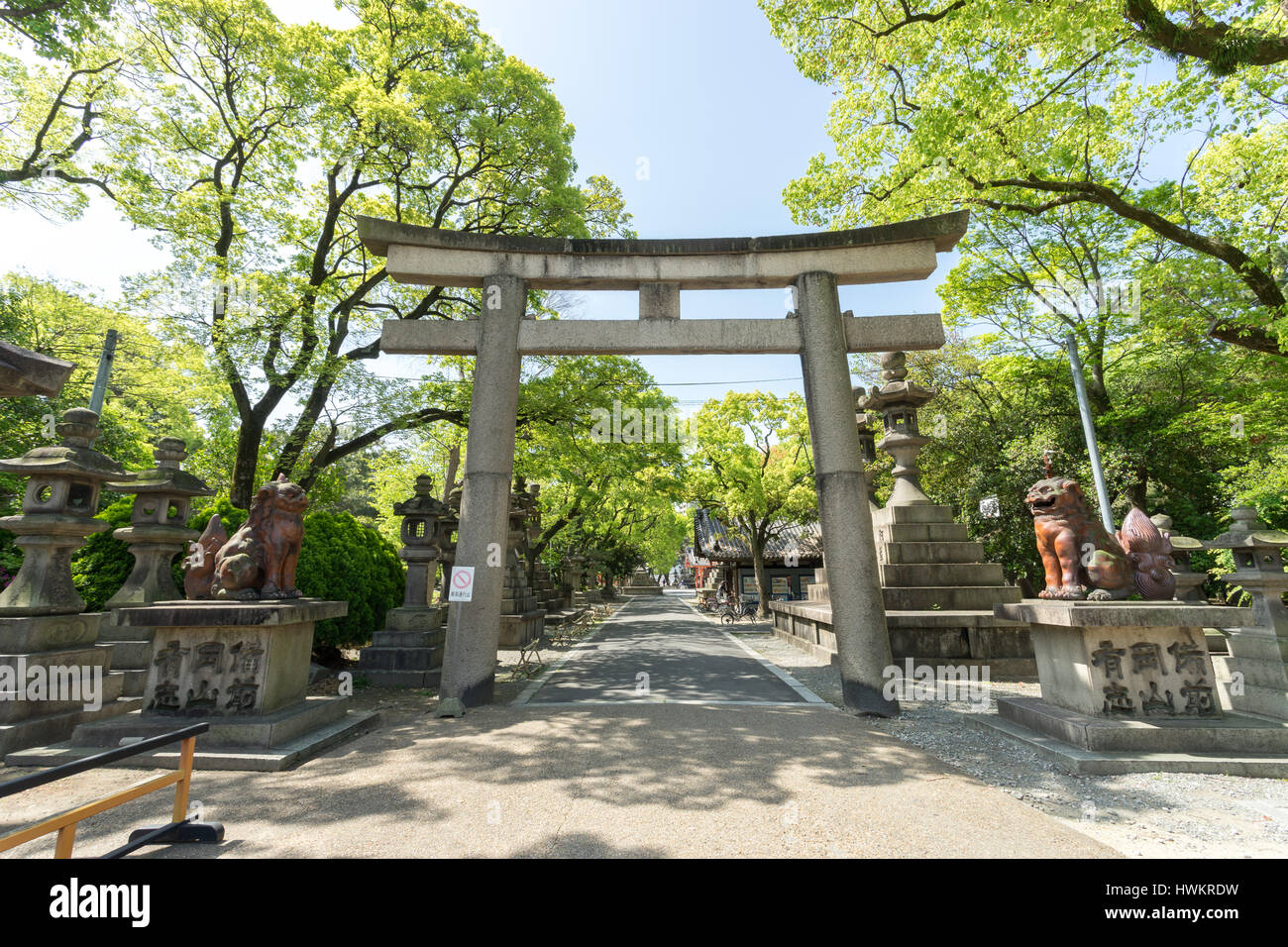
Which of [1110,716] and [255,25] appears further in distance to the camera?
[255,25]

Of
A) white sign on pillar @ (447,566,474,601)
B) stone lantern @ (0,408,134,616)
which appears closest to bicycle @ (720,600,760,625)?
white sign on pillar @ (447,566,474,601)

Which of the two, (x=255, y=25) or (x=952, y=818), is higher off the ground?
(x=255, y=25)

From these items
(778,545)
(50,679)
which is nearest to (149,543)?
(50,679)

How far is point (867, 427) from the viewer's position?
12180 millimetres

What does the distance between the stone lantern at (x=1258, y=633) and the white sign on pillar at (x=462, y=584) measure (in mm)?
9320

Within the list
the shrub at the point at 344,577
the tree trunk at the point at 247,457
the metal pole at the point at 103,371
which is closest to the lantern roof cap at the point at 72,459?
the shrub at the point at 344,577

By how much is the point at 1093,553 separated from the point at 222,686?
914cm

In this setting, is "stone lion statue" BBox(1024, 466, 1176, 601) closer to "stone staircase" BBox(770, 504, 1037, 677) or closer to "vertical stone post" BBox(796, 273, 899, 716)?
"vertical stone post" BBox(796, 273, 899, 716)

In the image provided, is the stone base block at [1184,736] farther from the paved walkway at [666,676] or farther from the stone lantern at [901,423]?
the stone lantern at [901,423]

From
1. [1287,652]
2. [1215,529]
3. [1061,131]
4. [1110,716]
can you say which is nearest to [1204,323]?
[1215,529]

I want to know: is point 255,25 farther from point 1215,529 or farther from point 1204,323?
point 1215,529

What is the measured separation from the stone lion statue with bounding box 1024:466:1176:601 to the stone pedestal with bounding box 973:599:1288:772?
0.66 ft

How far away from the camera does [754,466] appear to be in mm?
19953
